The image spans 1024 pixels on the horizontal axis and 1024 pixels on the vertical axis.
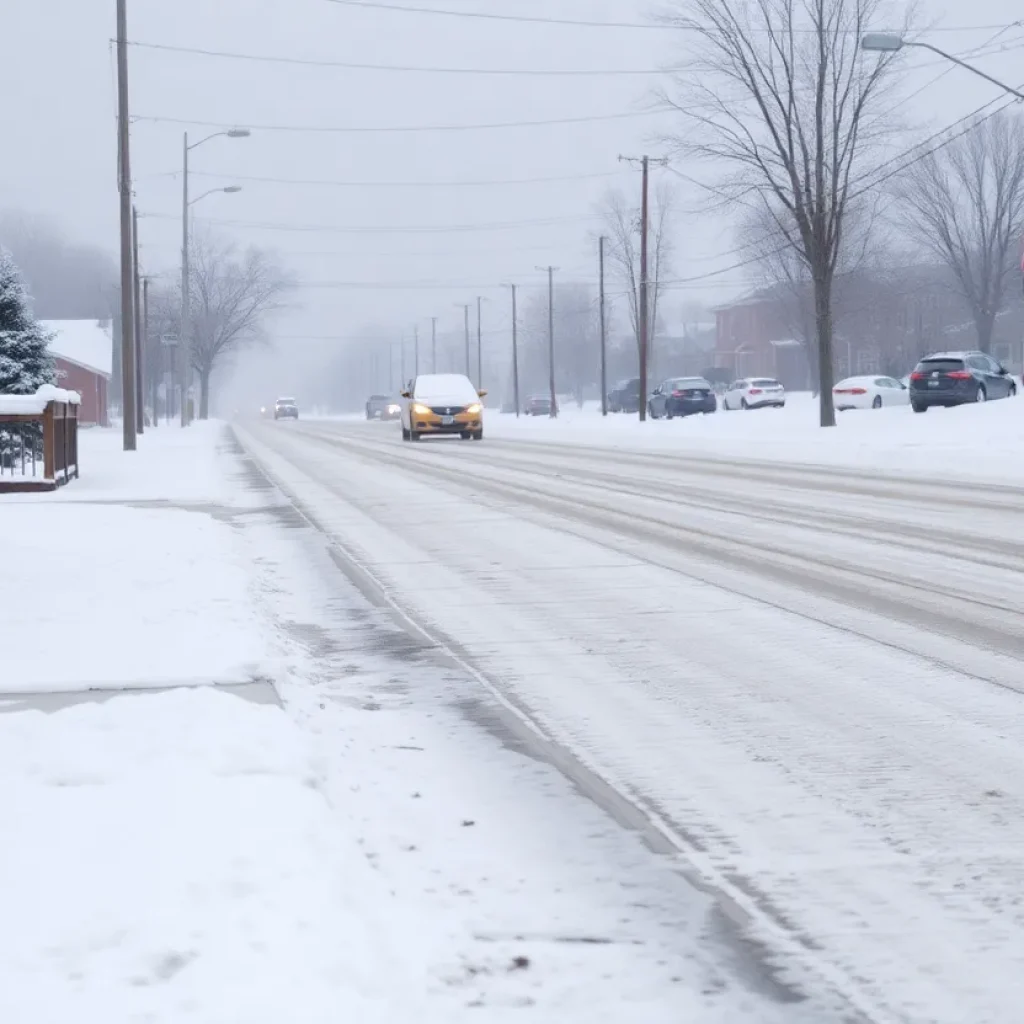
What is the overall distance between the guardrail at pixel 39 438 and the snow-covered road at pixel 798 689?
534 centimetres

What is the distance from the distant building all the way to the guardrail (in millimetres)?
52515

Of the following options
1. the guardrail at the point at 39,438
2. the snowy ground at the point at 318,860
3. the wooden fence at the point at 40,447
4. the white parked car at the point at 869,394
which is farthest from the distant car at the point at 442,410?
the snowy ground at the point at 318,860

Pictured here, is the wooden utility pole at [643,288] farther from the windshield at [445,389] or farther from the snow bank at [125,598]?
the snow bank at [125,598]

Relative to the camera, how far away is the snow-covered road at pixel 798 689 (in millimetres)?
3846

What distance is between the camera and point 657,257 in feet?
298

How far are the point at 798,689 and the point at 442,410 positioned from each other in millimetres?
35407

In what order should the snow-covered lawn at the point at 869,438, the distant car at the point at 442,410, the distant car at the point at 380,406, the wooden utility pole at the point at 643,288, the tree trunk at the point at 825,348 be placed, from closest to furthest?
the snow-covered lawn at the point at 869,438
the tree trunk at the point at 825,348
the distant car at the point at 442,410
the wooden utility pole at the point at 643,288
the distant car at the point at 380,406

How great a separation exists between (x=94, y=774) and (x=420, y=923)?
1.71 meters

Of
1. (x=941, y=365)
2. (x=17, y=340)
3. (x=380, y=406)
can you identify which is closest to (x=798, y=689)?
(x=17, y=340)

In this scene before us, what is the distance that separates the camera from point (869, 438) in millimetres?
34469

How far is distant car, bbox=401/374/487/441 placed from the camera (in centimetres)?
4159

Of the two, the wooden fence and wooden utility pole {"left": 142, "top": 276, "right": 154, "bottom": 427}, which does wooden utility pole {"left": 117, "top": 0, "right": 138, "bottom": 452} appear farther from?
wooden utility pole {"left": 142, "top": 276, "right": 154, "bottom": 427}

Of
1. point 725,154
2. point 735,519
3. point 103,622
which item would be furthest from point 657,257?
point 103,622

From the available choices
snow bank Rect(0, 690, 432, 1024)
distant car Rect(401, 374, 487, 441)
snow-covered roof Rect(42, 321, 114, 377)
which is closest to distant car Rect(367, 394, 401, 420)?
snow-covered roof Rect(42, 321, 114, 377)
